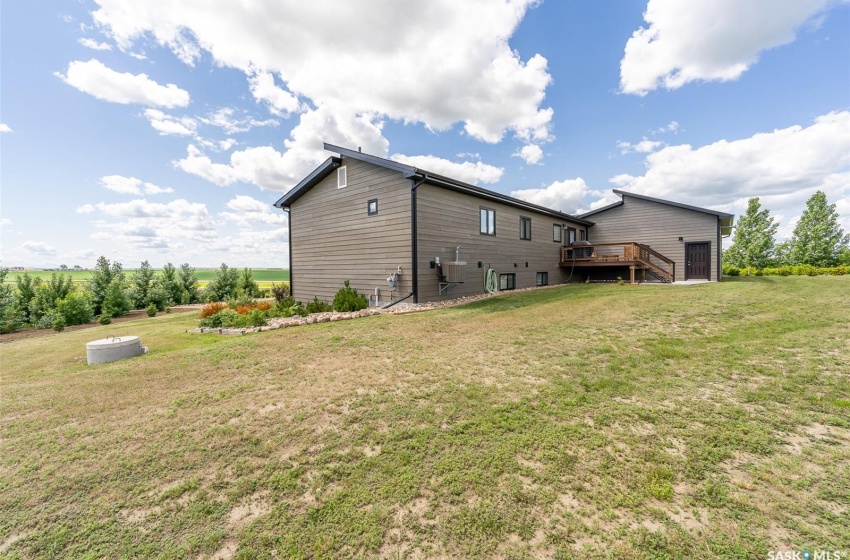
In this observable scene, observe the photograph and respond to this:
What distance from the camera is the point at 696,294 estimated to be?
1022 cm

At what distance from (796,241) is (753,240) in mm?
5925

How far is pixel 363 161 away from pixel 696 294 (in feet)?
42.6

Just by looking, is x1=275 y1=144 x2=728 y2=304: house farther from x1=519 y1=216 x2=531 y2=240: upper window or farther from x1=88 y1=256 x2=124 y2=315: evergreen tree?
x1=88 y1=256 x2=124 y2=315: evergreen tree

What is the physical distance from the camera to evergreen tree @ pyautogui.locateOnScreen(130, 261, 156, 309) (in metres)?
16.8

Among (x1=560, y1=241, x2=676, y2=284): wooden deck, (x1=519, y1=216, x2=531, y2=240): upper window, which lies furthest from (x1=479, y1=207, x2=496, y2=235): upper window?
(x1=560, y1=241, x2=676, y2=284): wooden deck

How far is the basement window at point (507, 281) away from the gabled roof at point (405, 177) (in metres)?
3.60

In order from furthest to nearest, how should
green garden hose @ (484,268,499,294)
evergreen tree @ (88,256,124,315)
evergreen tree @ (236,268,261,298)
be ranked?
evergreen tree @ (236,268,261,298) → evergreen tree @ (88,256,124,315) → green garden hose @ (484,268,499,294)

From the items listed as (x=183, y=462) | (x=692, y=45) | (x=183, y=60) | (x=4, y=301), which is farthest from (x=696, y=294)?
(x=4, y=301)

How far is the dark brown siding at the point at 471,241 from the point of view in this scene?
1140 centimetres

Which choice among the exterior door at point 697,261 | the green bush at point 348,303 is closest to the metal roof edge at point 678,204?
the exterior door at point 697,261

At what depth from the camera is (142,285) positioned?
56.3 feet

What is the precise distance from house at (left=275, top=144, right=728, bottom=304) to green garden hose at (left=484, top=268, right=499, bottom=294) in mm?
66

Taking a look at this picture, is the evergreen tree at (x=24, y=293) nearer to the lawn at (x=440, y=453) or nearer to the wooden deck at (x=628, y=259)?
the lawn at (x=440, y=453)

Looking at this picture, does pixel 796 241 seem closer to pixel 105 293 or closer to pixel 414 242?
pixel 414 242
